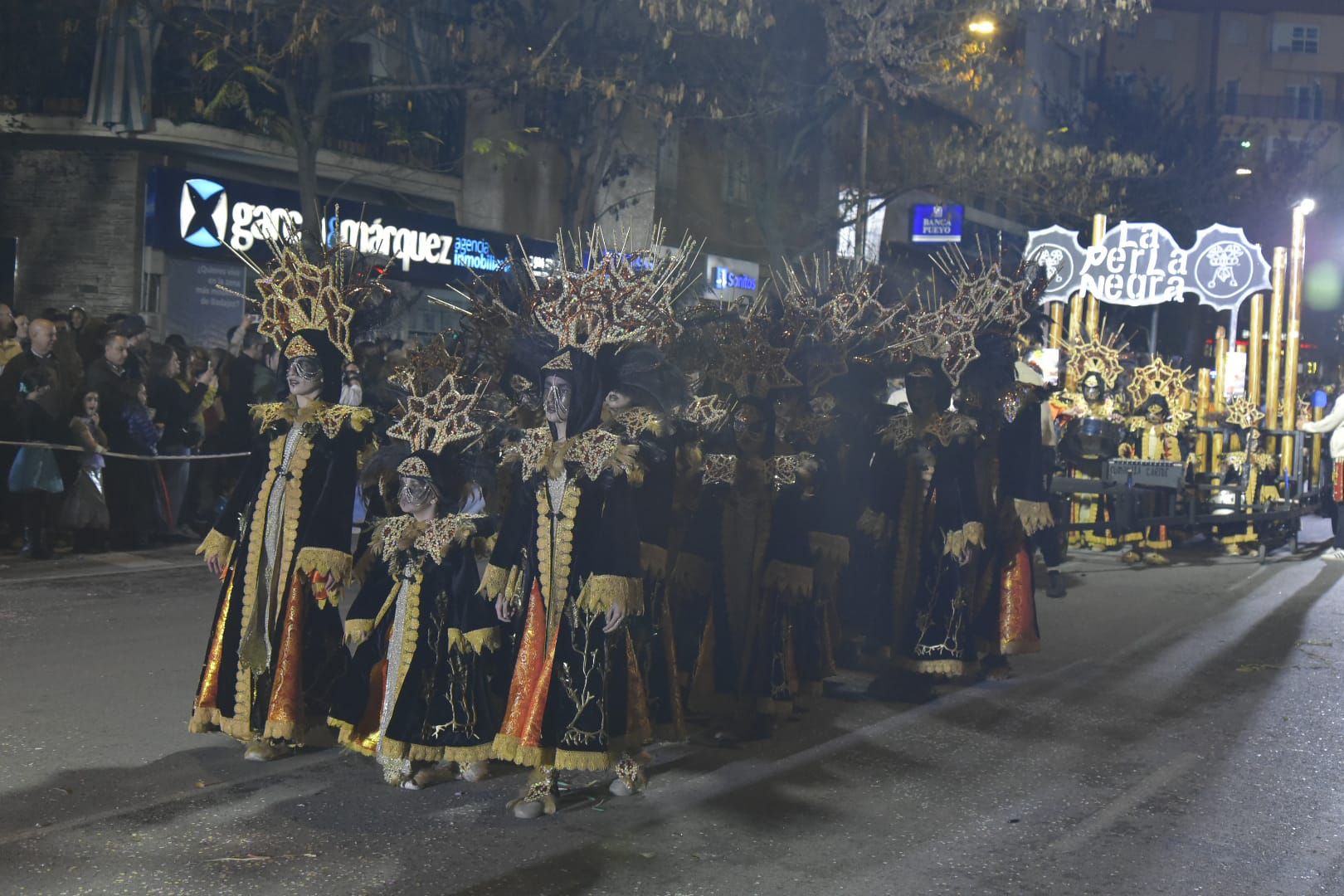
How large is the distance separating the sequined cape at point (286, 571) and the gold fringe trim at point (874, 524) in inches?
133

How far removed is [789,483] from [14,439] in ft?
25.2

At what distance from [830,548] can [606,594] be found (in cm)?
225

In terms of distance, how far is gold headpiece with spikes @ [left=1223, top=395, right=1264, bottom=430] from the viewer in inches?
764

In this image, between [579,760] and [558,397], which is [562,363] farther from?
[579,760]

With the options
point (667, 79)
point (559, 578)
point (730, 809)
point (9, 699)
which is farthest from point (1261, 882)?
point (667, 79)

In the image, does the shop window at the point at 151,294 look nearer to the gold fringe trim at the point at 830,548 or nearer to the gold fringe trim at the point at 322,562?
the gold fringe trim at the point at 830,548

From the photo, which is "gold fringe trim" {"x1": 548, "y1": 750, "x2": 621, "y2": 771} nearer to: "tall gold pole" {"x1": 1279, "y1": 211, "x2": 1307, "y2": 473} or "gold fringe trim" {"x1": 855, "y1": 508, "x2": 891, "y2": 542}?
"gold fringe trim" {"x1": 855, "y1": 508, "x2": 891, "y2": 542}

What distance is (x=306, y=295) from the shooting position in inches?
258

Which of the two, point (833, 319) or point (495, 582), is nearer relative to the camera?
point (495, 582)

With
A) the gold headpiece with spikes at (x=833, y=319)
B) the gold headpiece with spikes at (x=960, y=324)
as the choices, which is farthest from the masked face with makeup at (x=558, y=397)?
the gold headpiece with spikes at (x=960, y=324)

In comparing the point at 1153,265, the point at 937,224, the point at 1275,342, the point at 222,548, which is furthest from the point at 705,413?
the point at 937,224

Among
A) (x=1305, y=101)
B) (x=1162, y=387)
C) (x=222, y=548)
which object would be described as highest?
(x=1305, y=101)

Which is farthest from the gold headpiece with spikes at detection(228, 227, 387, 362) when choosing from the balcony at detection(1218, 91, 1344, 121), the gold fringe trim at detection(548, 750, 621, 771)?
the balcony at detection(1218, 91, 1344, 121)

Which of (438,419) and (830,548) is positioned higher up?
(438,419)
